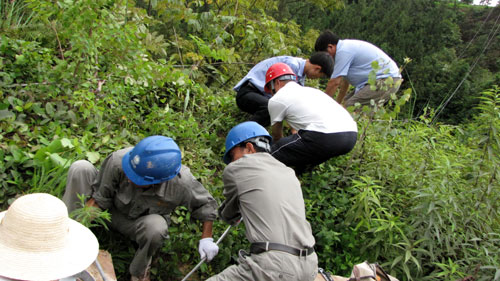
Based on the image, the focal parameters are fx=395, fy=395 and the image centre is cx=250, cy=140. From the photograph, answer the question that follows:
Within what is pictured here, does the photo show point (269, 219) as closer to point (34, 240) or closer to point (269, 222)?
point (269, 222)

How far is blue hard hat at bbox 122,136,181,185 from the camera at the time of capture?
7.68 ft

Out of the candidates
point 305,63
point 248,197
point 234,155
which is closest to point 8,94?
point 234,155

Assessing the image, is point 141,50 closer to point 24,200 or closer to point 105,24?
point 105,24

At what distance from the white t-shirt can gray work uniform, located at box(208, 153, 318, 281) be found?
1.13 metres

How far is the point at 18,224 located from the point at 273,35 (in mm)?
5010

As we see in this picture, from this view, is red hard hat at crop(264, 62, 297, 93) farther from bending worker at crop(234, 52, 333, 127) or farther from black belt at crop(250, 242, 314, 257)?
black belt at crop(250, 242, 314, 257)

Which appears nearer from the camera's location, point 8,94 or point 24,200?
point 24,200

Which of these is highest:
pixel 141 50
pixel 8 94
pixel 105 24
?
pixel 105 24

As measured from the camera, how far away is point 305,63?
14.2 feet

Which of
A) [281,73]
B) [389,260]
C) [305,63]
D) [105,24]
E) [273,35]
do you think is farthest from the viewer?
[273,35]

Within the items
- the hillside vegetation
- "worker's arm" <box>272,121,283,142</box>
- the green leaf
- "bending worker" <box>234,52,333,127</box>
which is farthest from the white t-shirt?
the green leaf

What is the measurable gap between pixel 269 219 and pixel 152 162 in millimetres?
764

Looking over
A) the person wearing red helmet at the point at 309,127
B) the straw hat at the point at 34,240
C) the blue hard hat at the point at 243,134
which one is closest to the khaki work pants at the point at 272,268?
the blue hard hat at the point at 243,134

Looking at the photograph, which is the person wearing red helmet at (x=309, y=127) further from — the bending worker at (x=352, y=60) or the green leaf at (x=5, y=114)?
the green leaf at (x=5, y=114)
